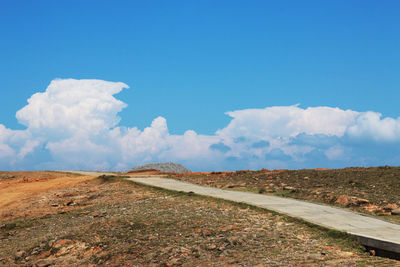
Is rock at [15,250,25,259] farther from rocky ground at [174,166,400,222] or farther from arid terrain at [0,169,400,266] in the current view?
rocky ground at [174,166,400,222]

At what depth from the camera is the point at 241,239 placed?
946cm

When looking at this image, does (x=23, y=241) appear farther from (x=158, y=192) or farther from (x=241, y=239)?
(x=241, y=239)

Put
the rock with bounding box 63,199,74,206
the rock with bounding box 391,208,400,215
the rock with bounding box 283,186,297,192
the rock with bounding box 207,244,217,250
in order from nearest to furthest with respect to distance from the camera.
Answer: the rock with bounding box 207,244,217,250, the rock with bounding box 391,208,400,215, the rock with bounding box 283,186,297,192, the rock with bounding box 63,199,74,206

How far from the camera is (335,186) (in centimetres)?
1673

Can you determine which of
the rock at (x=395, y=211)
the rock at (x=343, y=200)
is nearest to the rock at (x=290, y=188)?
the rock at (x=343, y=200)

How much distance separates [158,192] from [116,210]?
125 inches

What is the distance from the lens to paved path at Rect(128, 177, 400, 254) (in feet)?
28.6

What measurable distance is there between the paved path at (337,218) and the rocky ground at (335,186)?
0.99 metres

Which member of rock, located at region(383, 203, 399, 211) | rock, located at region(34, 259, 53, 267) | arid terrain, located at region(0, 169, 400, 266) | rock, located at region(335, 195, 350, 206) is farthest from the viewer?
rock, located at region(335, 195, 350, 206)

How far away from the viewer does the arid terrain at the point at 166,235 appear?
8625 mm

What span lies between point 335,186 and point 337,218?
19.3 ft

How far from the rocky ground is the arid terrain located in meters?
0.24

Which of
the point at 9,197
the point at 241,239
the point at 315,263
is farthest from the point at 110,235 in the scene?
the point at 9,197

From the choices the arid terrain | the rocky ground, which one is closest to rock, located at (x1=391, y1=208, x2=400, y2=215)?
the rocky ground
